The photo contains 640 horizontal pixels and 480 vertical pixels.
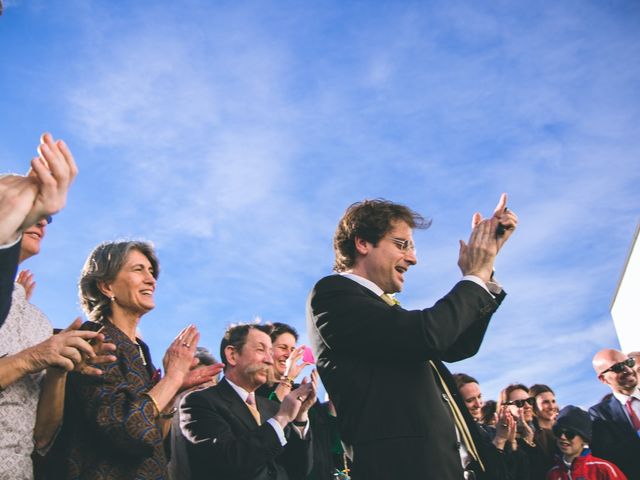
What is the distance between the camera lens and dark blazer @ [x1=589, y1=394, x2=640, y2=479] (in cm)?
642

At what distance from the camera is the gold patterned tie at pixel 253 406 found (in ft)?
15.3

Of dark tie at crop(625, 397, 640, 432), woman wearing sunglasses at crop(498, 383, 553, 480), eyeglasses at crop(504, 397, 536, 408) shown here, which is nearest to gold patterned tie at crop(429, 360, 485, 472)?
woman wearing sunglasses at crop(498, 383, 553, 480)

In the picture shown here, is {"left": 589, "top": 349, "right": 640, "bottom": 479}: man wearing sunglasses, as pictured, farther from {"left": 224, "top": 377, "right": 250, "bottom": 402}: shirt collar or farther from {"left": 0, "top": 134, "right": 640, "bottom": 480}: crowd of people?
{"left": 224, "top": 377, "right": 250, "bottom": 402}: shirt collar

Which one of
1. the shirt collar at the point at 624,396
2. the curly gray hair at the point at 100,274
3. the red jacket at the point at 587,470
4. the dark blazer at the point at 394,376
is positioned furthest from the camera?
the shirt collar at the point at 624,396

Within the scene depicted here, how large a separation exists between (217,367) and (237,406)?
4.03ft

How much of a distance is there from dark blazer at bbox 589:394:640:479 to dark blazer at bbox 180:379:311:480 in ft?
12.1

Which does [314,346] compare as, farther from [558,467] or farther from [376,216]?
[558,467]

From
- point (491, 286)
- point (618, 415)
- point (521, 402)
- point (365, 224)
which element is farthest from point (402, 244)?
point (618, 415)

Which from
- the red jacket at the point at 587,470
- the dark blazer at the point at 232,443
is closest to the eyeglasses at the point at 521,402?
the red jacket at the point at 587,470

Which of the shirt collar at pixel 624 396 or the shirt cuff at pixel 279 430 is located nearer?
the shirt cuff at pixel 279 430

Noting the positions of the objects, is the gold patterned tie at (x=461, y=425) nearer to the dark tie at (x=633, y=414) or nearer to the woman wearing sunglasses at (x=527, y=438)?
the woman wearing sunglasses at (x=527, y=438)

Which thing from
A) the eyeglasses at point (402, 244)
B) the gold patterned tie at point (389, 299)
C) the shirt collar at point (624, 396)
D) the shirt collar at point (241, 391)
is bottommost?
the gold patterned tie at point (389, 299)

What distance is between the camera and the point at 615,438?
21.9 ft

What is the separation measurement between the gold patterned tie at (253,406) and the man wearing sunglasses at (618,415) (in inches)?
154
